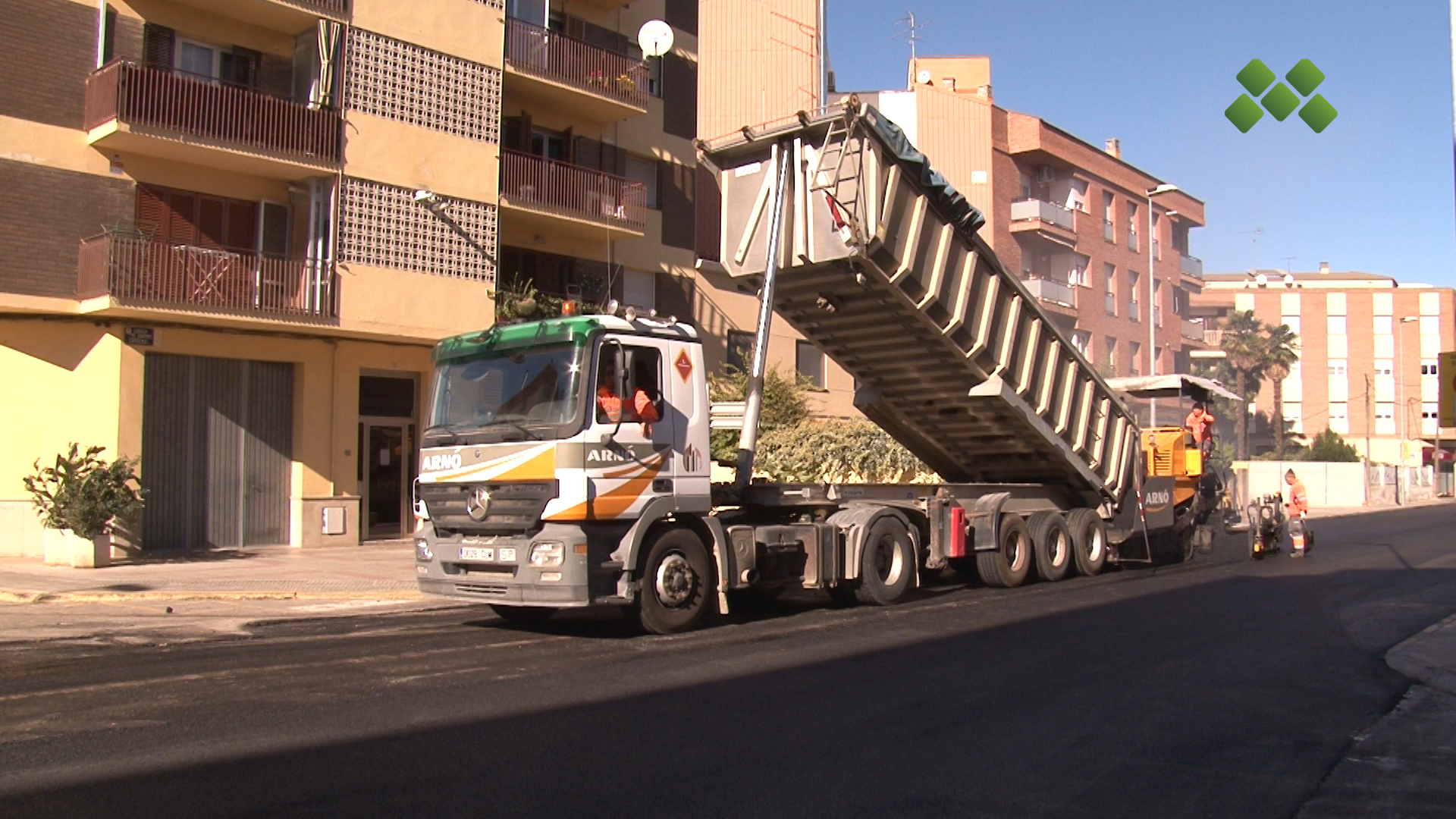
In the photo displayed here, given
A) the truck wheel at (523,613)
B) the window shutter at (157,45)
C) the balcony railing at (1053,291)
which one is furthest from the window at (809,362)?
the truck wheel at (523,613)

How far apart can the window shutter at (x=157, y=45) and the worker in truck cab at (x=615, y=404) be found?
44.4 ft

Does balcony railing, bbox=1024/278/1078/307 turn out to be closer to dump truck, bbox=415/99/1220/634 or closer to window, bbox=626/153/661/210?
window, bbox=626/153/661/210

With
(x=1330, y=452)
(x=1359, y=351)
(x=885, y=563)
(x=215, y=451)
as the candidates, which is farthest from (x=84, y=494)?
(x=1359, y=351)

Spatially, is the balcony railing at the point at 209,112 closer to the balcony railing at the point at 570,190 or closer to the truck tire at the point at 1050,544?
the balcony railing at the point at 570,190

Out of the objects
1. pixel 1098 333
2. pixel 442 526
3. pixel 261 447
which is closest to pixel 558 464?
pixel 442 526

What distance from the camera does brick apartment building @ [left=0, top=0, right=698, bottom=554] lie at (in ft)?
60.8

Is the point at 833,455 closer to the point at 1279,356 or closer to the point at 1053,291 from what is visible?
the point at 1053,291

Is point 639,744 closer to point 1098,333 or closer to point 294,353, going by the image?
point 294,353

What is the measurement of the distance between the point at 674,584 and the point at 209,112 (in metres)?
13.4

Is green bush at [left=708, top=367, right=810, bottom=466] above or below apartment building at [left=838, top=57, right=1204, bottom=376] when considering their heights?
below

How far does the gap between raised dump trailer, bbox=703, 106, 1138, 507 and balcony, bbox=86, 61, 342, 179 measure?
1037 cm

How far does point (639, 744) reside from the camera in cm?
664

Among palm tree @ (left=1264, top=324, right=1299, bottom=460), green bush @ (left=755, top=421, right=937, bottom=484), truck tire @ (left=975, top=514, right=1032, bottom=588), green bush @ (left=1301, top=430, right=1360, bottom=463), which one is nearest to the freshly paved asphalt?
truck tire @ (left=975, top=514, right=1032, bottom=588)

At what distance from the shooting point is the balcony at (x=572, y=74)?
2450cm
